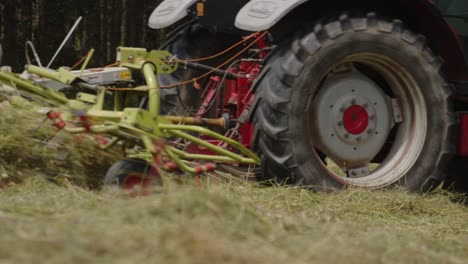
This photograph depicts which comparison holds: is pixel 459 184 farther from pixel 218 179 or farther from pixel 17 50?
pixel 17 50

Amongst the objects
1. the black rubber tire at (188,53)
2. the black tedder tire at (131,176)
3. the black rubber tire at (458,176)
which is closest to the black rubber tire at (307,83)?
the black rubber tire at (458,176)

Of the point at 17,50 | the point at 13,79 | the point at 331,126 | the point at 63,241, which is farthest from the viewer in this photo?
the point at 17,50

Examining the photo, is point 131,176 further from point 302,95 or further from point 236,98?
point 236,98

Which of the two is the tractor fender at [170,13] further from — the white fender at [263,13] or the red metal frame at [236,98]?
the white fender at [263,13]

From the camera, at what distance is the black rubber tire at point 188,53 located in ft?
17.9

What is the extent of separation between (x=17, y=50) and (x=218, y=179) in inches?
525

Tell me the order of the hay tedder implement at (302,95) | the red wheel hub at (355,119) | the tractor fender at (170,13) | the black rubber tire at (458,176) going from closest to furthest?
the hay tedder implement at (302,95) < the red wheel hub at (355,119) < the tractor fender at (170,13) < the black rubber tire at (458,176)

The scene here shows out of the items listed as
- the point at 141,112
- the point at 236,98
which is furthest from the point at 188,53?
the point at 141,112

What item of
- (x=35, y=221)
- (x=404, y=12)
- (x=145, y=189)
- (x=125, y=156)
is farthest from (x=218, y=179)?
(x=35, y=221)

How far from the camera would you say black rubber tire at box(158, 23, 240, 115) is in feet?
17.9

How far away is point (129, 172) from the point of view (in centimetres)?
395

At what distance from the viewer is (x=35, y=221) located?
2828 millimetres

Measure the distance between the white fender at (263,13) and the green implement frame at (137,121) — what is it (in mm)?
594

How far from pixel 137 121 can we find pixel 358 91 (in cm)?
149
